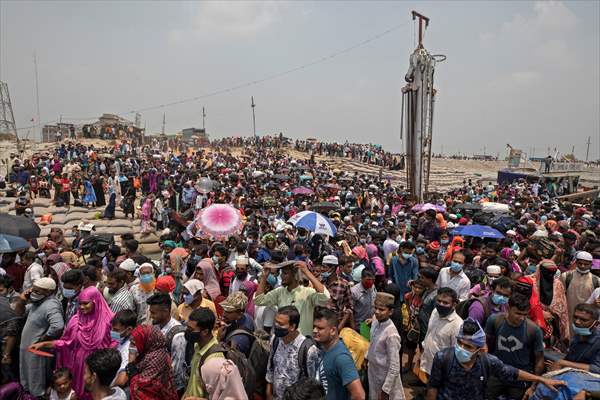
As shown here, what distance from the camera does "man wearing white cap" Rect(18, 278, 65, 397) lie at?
3918mm

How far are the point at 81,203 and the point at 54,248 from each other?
9265mm

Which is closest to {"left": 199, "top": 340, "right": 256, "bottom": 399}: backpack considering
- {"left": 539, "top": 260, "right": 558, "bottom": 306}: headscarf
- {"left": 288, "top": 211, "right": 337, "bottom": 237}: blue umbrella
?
{"left": 539, "top": 260, "right": 558, "bottom": 306}: headscarf

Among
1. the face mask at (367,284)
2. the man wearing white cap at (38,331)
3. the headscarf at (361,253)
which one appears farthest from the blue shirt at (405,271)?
the man wearing white cap at (38,331)

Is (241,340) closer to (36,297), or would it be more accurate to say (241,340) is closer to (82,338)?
(82,338)

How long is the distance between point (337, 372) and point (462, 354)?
2.90 ft

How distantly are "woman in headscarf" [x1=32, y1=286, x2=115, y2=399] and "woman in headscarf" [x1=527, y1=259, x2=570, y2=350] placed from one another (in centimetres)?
431

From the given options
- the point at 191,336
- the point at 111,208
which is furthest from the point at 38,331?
the point at 111,208

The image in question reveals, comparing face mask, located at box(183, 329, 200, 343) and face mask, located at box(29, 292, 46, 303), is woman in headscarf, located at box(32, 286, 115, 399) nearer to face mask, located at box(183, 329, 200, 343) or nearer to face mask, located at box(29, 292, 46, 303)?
face mask, located at box(29, 292, 46, 303)

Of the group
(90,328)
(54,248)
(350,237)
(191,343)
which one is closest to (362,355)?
(191,343)

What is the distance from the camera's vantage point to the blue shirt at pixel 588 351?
330 cm

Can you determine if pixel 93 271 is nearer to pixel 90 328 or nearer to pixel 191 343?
pixel 90 328

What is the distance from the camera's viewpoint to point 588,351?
334 cm

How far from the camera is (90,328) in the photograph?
12.7 ft

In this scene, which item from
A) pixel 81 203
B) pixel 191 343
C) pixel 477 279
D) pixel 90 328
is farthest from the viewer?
pixel 81 203
